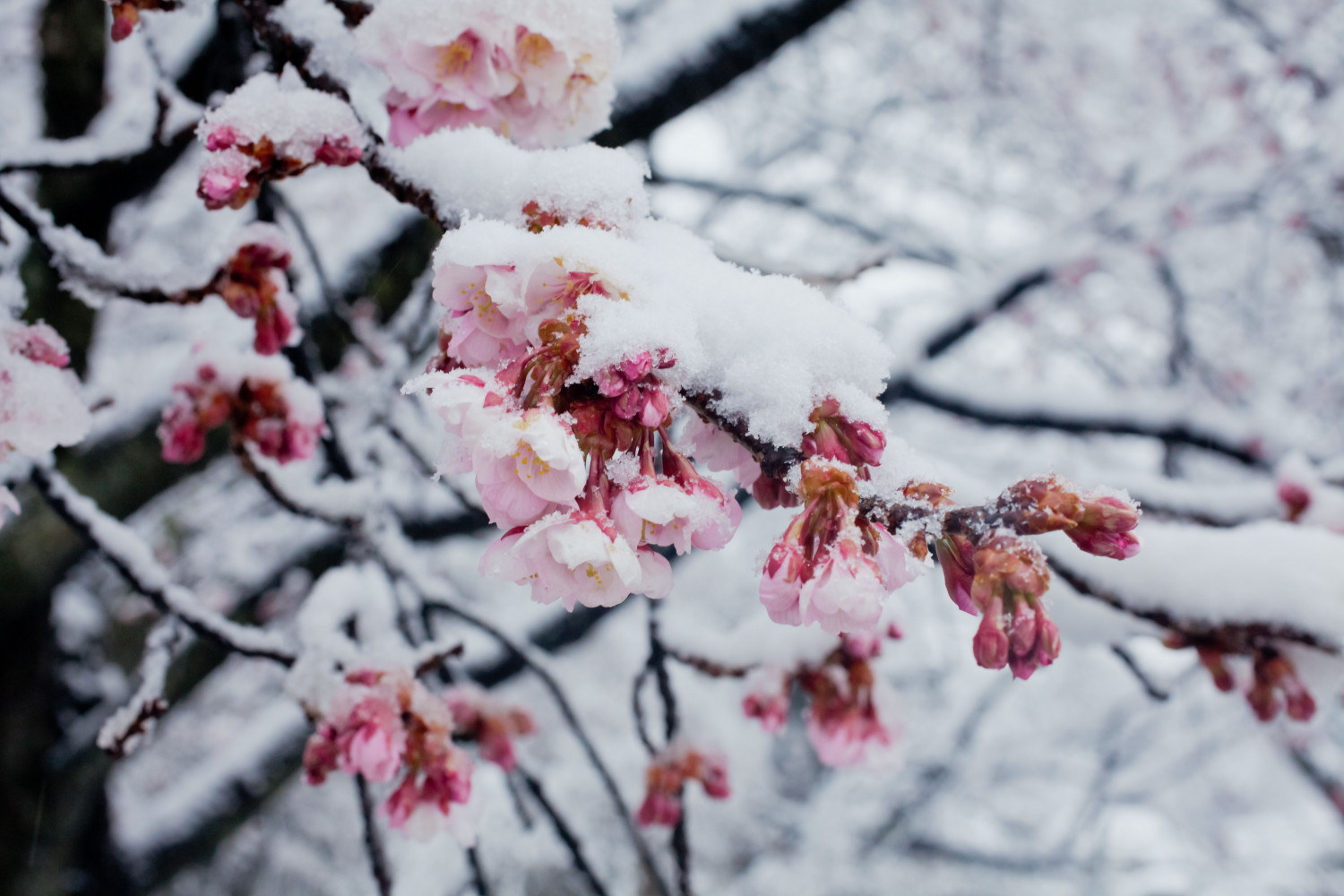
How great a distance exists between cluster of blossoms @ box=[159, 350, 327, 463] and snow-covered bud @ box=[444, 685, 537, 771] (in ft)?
2.14

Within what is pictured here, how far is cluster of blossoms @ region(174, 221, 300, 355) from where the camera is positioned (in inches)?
43.2

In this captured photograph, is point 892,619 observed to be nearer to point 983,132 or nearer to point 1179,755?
point 1179,755

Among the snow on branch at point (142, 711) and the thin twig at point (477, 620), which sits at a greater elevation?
the snow on branch at point (142, 711)

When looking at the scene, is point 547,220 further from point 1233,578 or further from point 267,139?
point 1233,578

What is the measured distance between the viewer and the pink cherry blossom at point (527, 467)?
1.70 ft

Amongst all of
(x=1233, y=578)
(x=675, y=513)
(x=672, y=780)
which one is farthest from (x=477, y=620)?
(x=1233, y=578)

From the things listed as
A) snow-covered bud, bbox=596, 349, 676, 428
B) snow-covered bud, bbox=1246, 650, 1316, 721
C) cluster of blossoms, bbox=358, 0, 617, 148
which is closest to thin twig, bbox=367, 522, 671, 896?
cluster of blossoms, bbox=358, 0, 617, 148

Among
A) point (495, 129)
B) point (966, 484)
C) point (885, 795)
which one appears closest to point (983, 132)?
point (885, 795)

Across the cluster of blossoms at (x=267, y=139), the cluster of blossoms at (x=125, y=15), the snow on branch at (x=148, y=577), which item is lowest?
the snow on branch at (x=148, y=577)

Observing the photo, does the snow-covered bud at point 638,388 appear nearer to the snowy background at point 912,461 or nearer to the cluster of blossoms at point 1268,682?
the snowy background at point 912,461

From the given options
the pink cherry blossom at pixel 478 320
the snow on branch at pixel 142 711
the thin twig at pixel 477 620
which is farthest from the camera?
the thin twig at pixel 477 620

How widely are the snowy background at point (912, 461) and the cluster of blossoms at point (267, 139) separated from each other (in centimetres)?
21

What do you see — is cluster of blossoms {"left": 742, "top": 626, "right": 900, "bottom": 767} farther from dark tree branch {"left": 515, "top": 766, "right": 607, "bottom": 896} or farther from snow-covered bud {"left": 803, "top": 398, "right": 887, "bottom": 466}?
snow-covered bud {"left": 803, "top": 398, "right": 887, "bottom": 466}

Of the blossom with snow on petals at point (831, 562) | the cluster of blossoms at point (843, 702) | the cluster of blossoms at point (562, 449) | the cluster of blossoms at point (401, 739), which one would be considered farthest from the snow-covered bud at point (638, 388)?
the cluster of blossoms at point (843, 702)
